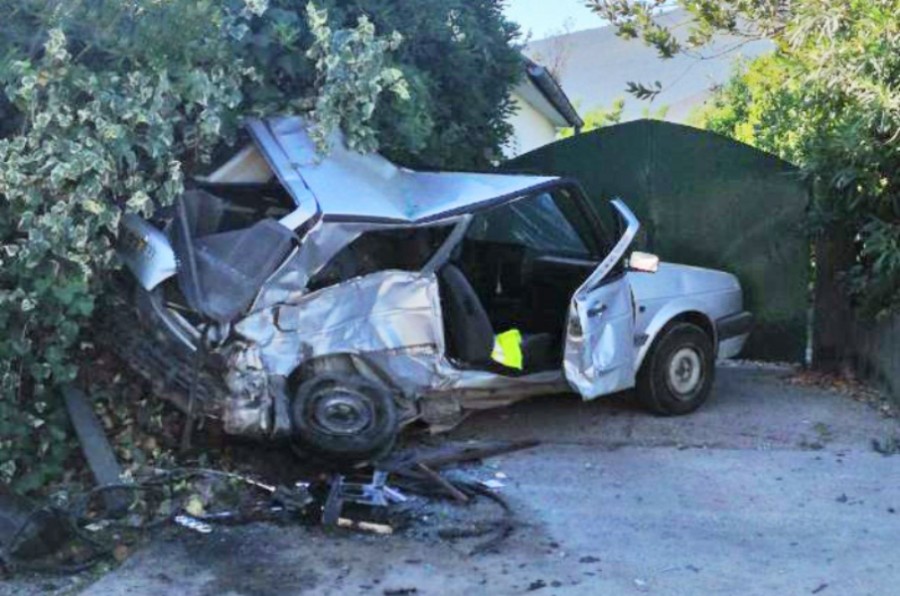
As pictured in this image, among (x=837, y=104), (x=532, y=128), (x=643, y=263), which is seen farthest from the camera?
(x=532, y=128)

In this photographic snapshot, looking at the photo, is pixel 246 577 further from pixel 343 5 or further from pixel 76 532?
pixel 343 5

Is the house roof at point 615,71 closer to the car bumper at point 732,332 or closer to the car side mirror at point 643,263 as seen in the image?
the car bumper at point 732,332

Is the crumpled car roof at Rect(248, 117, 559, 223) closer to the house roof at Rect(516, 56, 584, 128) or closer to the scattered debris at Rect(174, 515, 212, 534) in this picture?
the scattered debris at Rect(174, 515, 212, 534)

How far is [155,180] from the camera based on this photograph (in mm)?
5805

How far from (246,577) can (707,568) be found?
209cm

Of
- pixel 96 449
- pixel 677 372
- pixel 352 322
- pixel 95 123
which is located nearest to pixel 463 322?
pixel 352 322

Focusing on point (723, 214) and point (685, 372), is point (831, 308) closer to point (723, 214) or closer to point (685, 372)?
point (723, 214)

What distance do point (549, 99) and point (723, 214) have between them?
1179 cm

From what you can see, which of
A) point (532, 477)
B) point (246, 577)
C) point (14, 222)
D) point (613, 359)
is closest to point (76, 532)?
point (246, 577)

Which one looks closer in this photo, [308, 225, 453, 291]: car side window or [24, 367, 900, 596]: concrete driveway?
[24, 367, 900, 596]: concrete driveway

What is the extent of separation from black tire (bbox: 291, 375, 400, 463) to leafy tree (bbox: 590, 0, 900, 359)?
3.98m

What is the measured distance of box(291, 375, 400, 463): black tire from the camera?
5.92 m

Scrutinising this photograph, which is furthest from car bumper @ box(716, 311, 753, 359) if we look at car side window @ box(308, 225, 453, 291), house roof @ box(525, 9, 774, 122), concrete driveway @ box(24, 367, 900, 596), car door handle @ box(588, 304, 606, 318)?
house roof @ box(525, 9, 774, 122)

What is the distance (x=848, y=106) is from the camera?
8078 mm
